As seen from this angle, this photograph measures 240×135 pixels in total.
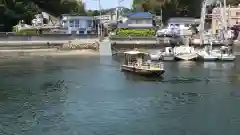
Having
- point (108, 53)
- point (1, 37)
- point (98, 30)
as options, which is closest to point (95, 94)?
point (108, 53)

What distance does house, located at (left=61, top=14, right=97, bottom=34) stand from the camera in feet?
374

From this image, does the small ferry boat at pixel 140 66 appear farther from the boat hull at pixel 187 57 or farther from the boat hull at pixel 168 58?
the boat hull at pixel 187 57

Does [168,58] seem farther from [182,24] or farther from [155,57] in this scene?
[182,24]

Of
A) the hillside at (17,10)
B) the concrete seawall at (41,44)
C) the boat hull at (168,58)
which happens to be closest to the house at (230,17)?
the boat hull at (168,58)

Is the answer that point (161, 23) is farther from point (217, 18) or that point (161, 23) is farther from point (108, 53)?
point (108, 53)

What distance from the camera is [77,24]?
115000mm

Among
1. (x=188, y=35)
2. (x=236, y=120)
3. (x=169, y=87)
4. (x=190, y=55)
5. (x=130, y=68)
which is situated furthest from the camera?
(x=188, y=35)

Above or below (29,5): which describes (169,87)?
below

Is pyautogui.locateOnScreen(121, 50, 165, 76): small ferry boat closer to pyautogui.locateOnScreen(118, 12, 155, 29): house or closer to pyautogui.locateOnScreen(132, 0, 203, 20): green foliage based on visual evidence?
pyautogui.locateOnScreen(118, 12, 155, 29): house

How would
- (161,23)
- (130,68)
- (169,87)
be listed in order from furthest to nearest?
(161,23) → (130,68) → (169,87)

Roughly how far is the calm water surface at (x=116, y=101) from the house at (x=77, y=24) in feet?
123

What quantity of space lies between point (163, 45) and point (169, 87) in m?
41.3

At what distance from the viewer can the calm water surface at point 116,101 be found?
38.8 metres

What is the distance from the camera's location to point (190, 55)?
280 feet
